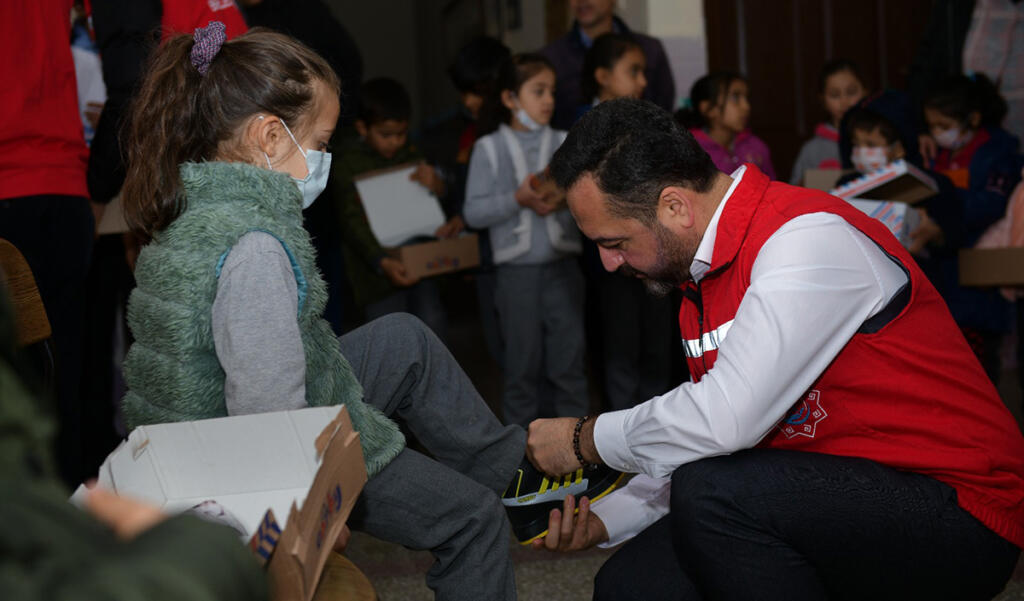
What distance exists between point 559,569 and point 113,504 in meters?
1.68

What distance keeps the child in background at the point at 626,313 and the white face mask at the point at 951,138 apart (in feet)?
4.07

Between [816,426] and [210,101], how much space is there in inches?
40.5

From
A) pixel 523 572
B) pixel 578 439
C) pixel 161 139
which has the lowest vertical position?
pixel 523 572

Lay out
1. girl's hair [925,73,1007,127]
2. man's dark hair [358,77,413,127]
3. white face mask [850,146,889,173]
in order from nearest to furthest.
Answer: white face mask [850,146,889,173] < man's dark hair [358,77,413,127] < girl's hair [925,73,1007,127]

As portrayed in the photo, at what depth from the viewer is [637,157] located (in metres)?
1.44

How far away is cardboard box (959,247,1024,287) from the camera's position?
113 inches

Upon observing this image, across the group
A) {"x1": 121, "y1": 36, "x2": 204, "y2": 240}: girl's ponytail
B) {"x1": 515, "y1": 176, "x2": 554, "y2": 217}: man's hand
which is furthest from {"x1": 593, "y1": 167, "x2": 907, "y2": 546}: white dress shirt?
{"x1": 515, "y1": 176, "x2": 554, "y2": 217}: man's hand

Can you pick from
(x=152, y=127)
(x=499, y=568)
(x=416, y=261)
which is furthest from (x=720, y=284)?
(x=416, y=261)

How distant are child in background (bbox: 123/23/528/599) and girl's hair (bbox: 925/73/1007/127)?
2795mm

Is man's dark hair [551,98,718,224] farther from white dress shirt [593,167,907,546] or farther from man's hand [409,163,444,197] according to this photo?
man's hand [409,163,444,197]

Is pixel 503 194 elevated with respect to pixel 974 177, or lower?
elevated

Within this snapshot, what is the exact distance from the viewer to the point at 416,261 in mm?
3068

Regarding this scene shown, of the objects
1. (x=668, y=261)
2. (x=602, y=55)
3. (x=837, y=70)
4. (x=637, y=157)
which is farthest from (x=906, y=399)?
(x=837, y=70)

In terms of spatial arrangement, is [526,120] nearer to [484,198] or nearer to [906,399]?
[484,198]
